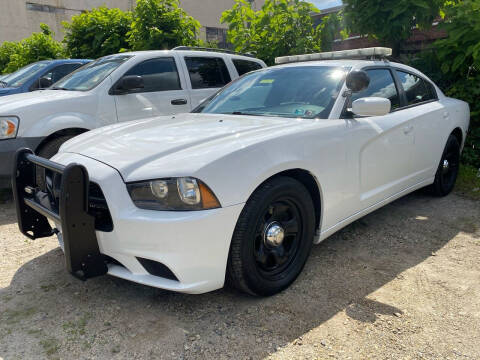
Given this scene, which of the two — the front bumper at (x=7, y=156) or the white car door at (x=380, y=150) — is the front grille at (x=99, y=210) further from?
the front bumper at (x=7, y=156)

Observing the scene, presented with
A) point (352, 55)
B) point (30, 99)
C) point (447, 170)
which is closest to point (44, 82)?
point (30, 99)

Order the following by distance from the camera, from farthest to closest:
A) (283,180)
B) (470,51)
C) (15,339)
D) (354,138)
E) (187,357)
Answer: (470,51) < (354,138) < (283,180) < (15,339) < (187,357)

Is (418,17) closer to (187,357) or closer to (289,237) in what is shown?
(289,237)

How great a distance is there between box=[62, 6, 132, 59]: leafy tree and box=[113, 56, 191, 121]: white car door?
481cm

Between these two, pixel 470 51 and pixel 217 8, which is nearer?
pixel 470 51

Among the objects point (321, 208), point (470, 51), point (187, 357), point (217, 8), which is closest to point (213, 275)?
point (187, 357)

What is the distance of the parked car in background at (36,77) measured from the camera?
7.07m

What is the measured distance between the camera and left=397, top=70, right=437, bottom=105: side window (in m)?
4.12

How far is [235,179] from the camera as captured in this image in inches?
92.7

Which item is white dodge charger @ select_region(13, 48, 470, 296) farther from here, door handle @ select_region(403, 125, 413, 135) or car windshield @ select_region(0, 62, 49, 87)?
car windshield @ select_region(0, 62, 49, 87)

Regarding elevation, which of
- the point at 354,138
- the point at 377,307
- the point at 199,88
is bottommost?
the point at 377,307

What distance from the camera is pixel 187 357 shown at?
220 centimetres

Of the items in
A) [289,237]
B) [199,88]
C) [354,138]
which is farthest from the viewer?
[199,88]

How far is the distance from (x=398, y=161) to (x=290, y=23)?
5332mm
